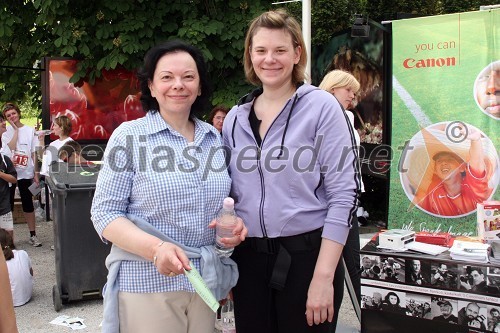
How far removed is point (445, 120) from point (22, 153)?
6.07m

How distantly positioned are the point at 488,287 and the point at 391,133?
3872 millimetres

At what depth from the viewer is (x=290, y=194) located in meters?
2.13

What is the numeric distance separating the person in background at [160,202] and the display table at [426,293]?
1.36 meters

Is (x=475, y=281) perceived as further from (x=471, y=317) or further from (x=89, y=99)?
(x=89, y=99)

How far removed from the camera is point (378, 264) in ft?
10.4

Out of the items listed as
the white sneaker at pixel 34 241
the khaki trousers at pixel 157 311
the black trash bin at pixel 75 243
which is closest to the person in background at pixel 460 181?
the black trash bin at pixel 75 243

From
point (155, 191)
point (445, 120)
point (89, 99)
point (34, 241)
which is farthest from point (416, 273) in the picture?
point (89, 99)

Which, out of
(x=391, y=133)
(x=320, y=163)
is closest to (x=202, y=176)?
(x=320, y=163)

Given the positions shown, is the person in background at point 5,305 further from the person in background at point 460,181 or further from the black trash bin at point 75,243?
the person in background at point 460,181

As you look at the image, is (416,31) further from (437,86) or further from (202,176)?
(202,176)

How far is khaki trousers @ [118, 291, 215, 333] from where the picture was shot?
80.2 inches

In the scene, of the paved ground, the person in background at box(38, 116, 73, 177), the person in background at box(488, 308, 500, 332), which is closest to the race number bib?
the person in background at box(38, 116, 73, 177)

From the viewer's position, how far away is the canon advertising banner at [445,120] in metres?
5.46

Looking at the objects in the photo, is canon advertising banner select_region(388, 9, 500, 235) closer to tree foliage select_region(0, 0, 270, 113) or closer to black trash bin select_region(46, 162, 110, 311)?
tree foliage select_region(0, 0, 270, 113)
